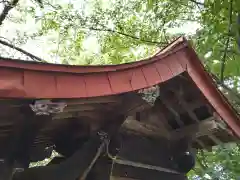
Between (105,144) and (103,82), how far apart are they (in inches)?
24.0

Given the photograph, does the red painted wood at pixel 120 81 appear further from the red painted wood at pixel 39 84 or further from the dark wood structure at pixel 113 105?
the red painted wood at pixel 39 84

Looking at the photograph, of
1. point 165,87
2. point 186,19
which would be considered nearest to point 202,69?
point 165,87

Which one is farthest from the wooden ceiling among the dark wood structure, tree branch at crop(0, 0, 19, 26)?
tree branch at crop(0, 0, 19, 26)

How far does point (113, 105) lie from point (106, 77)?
428 millimetres

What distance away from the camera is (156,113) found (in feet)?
11.9

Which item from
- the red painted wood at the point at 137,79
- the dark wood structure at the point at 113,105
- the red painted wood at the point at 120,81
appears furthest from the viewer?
the red painted wood at the point at 137,79

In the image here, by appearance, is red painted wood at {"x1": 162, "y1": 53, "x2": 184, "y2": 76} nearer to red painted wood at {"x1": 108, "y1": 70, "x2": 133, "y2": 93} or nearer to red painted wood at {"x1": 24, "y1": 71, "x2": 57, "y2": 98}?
red painted wood at {"x1": 108, "y1": 70, "x2": 133, "y2": 93}

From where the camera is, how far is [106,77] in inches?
96.1

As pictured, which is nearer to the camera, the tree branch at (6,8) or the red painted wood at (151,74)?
the red painted wood at (151,74)

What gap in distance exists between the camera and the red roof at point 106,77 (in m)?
2.06

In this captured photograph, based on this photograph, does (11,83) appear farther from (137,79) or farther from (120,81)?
(137,79)

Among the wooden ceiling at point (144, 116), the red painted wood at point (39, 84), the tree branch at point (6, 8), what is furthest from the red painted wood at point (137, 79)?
the tree branch at point (6, 8)

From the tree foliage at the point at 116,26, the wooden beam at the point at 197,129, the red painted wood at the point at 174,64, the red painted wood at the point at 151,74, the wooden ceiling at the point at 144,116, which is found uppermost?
the tree foliage at the point at 116,26

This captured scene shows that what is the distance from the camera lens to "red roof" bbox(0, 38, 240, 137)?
206 cm
